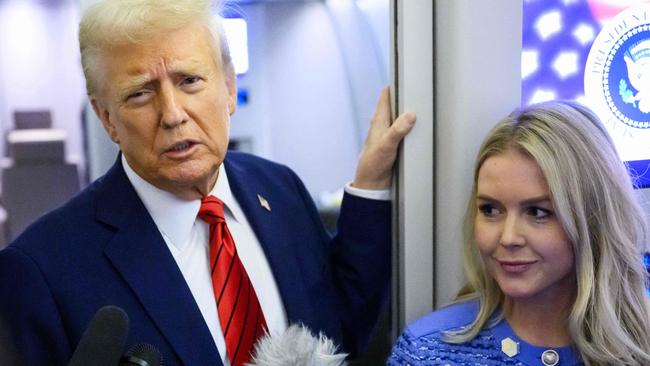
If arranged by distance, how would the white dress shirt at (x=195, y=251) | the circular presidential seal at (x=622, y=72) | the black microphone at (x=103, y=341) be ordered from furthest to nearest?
the circular presidential seal at (x=622, y=72), the white dress shirt at (x=195, y=251), the black microphone at (x=103, y=341)

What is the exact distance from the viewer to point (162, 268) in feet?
5.32

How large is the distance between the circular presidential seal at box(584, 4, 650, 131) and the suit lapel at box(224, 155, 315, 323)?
2.38ft

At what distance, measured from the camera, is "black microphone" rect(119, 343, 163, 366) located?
3.50 ft

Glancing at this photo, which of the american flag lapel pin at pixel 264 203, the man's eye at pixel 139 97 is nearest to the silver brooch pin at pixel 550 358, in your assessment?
the american flag lapel pin at pixel 264 203

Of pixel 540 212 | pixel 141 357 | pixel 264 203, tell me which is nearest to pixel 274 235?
pixel 264 203

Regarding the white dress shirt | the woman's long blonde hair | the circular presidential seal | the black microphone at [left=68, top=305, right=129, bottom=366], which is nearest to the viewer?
the black microphone at [left=68, top=305, right=129, bottom=366]

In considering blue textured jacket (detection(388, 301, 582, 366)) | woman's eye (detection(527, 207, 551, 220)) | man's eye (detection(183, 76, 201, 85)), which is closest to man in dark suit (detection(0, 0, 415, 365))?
man's eye (detection(183, 76, 201, 85))

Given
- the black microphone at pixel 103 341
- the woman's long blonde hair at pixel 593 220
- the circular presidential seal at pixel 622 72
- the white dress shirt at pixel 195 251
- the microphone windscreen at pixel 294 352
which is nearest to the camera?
the black microphone at pixel 103 341

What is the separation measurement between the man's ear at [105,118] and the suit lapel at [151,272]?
0.26 feet

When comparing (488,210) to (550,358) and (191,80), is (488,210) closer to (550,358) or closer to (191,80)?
(550,358)

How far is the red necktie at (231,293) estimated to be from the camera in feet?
5.46

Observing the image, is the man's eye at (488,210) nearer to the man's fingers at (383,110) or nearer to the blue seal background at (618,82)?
the man's fingers at (383,110)

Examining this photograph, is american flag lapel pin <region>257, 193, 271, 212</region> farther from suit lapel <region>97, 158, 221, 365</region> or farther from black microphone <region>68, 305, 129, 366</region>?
black microphone <region>68, 305, 129, 366</region>

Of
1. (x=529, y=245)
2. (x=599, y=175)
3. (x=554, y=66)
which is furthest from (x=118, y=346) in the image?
(x=554, y=66)
